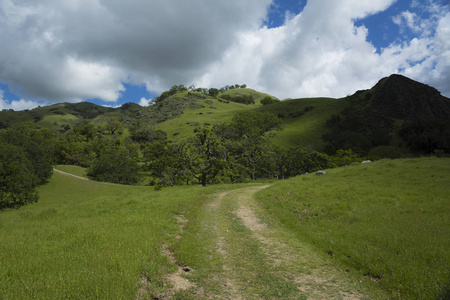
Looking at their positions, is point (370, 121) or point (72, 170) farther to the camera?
point (370, 121)

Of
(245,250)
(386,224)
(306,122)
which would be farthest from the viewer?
(306,122)

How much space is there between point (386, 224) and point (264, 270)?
6584mm

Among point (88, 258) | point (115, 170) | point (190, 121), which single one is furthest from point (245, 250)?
point (190, 121)

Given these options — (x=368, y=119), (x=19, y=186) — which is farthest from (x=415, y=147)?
(x=19, y=186)

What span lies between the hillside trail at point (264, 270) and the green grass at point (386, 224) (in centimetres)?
95

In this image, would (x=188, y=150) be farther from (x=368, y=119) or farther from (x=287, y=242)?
(x=368, y=119)

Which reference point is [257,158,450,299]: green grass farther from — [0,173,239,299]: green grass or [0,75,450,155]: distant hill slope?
[0,75,450,155]: distant hill slope

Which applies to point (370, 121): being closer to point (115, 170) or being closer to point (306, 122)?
point (306, 122)

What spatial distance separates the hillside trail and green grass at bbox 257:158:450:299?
3.11 ft

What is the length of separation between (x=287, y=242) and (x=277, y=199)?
7930mm

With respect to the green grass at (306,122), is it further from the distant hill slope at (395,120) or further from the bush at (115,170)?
the bush at (115,170)

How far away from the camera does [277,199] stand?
17812 millimetres

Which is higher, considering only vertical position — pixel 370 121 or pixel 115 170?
pixel 370 121

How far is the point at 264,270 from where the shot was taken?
7414 millimetres
